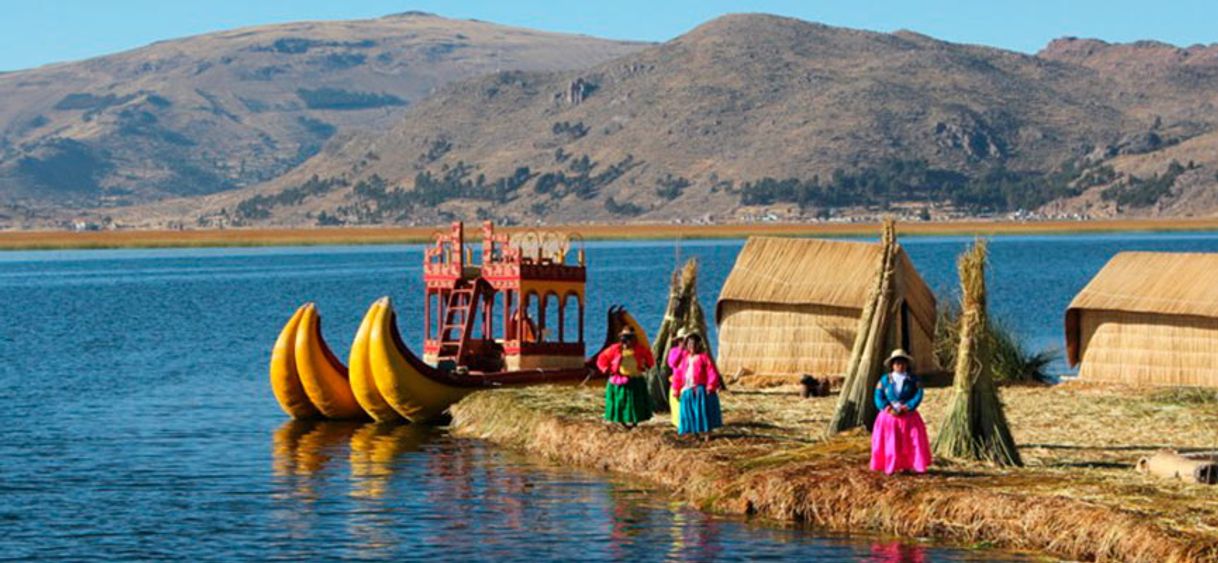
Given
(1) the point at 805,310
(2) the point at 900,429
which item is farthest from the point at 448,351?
(2) the point at 900,429

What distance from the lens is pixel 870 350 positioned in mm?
25594

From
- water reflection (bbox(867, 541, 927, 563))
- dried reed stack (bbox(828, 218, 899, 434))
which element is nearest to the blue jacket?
water reflection (bbox(867, 541, 927, 563))

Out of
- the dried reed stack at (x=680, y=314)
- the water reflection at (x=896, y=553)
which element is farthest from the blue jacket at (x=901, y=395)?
the dried reed stack at (x=680, y=314)

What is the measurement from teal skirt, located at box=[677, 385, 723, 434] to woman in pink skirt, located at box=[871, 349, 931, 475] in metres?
4.01

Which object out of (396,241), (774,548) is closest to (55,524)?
(774,548)

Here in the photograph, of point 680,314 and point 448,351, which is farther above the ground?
point 680,314

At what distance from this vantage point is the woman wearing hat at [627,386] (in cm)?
2741

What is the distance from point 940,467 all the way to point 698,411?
4232mm

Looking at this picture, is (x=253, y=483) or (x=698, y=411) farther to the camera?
(x=253, y=483)

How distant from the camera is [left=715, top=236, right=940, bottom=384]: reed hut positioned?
34375 millimetres

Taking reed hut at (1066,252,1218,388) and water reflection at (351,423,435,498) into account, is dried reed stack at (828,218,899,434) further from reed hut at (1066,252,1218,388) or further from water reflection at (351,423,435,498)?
reed hut at (1066,252,1218,388)

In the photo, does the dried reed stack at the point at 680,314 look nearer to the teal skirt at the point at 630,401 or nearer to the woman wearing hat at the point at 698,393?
the teal skirt at the point at 630,401

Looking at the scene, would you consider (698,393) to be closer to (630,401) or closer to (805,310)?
(630,401)

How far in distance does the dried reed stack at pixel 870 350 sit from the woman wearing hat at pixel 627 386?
2822mm
